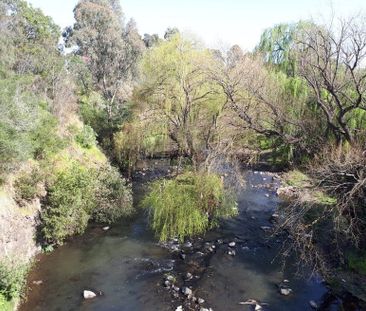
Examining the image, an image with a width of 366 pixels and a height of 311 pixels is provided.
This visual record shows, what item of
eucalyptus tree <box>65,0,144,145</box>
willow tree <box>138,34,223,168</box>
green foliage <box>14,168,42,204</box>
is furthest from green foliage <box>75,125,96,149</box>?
green foliage <box>14,168,42,204</box>

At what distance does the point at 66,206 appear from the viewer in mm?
14812

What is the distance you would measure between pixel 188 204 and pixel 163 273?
3.32 metres

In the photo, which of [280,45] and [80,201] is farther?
[280,45]

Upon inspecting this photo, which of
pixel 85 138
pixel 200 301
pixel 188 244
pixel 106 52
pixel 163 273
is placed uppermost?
pixel 106 52

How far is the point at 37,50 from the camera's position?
22.8 m

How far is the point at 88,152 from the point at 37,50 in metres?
7.39

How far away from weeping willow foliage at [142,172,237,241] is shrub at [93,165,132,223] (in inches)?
48.1

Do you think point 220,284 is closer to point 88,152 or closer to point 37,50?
point 88,152

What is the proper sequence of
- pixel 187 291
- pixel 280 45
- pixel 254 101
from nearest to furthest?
pixel 187 291 < pixel 254 101 < pixel 280 45

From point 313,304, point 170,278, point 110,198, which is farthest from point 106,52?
point 313,304

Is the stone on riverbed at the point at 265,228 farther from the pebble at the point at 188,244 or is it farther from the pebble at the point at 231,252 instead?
the pebble at the point at 188,244

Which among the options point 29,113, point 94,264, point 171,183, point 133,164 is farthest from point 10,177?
point 133,164

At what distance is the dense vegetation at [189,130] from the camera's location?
13.6m

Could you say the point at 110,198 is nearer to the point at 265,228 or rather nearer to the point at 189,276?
the point at 189,276
